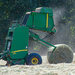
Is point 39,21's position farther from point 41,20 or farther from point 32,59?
point 32,59

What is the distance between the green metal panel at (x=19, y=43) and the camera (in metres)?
11.0

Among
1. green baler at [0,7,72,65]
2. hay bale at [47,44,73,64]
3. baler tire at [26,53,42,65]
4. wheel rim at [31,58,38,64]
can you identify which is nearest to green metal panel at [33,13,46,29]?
green baler at [0,7,72,65]

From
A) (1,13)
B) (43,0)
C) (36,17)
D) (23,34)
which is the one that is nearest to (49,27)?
(36,17)

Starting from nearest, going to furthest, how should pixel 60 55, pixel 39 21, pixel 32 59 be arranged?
pixel 32 59, pixel 60 55, pixel 39 21

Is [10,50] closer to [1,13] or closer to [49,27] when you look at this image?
[49,27]

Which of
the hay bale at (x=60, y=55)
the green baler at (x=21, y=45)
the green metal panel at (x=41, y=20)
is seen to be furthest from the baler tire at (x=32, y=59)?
the green metal panel at (x=41, y=20)

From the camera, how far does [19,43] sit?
11125 millimetres

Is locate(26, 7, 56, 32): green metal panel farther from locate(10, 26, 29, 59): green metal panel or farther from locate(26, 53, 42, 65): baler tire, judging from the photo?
locate(26, 53, 42, 65): baler tire

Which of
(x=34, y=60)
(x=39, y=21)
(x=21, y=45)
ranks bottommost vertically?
(x=34, y=60)

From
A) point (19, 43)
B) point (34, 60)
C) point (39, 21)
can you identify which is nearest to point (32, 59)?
point (34, 60)

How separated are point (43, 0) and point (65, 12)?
2.55 m

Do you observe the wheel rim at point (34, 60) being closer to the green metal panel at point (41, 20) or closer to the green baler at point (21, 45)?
the green baler at point (21, 45)

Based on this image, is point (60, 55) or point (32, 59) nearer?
point (32, 59)

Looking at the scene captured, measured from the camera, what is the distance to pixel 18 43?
1110 cm
